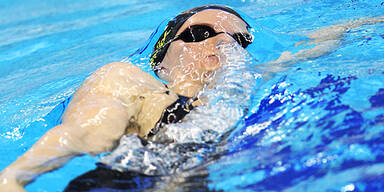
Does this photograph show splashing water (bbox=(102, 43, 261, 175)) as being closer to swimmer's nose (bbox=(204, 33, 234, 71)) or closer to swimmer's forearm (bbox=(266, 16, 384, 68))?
swimmer's nose (bbox=(204, 33, 234, 71))

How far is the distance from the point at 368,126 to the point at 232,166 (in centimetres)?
64

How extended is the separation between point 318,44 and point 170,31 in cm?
129

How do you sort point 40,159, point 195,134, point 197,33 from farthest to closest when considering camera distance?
point 197,33 < point 195,134 < point 40,159

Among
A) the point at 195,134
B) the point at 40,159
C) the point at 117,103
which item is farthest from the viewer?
the point at 117,103

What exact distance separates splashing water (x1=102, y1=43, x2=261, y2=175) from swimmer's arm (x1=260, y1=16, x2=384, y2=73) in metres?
0.48

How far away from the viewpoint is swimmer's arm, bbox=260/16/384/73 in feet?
10.6

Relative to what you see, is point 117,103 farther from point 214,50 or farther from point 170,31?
point 170,31

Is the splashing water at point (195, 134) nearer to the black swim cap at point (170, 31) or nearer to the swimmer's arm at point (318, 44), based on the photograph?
the swimmer's arm at point (318, 44)

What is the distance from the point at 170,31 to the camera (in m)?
3.52

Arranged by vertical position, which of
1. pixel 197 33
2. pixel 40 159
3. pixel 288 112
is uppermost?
pixel 197 33

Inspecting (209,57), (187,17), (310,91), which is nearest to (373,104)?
(310,91)

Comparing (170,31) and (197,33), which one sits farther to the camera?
(170,31)

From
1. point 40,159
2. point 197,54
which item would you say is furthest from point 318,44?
point 40,159

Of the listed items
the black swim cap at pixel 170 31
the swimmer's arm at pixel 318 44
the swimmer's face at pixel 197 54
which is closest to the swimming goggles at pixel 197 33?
the swimmer's face at pixel 197 54
